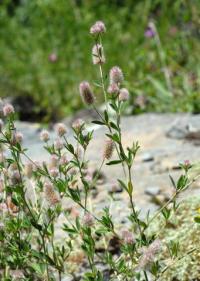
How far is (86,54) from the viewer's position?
7.23 metres

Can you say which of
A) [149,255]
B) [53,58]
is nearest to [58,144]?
[149,255]

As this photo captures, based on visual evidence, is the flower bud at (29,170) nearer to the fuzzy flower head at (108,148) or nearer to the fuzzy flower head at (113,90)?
the fuzzy flower head at (108,148)

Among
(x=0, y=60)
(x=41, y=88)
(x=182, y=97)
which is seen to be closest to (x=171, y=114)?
(x=182, y=97)

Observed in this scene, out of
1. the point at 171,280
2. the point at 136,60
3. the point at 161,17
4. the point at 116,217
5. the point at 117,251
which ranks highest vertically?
the point at 161,17

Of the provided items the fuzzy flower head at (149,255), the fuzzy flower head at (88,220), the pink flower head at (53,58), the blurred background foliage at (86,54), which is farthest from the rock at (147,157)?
the pink flower head at (53,58)

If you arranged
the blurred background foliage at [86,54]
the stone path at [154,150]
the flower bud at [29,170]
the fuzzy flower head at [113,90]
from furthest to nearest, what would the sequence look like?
the blurred background foliage at [86,54], the stone path at [154,150], the flower bud at [29,170], the fuzzy flower head at [113,90]

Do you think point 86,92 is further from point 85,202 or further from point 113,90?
point 85,202

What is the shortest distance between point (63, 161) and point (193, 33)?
508 cm

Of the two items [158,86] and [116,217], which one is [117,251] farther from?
[158,86]

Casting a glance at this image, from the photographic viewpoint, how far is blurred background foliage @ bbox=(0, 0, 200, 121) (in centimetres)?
607

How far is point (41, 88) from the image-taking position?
8.02 metres

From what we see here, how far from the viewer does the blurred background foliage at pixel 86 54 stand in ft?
19.9

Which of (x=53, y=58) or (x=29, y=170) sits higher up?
(x=53, y=58)

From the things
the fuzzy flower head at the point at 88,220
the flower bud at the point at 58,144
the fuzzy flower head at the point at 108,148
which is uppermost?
the flower bud at the point at 58,144
